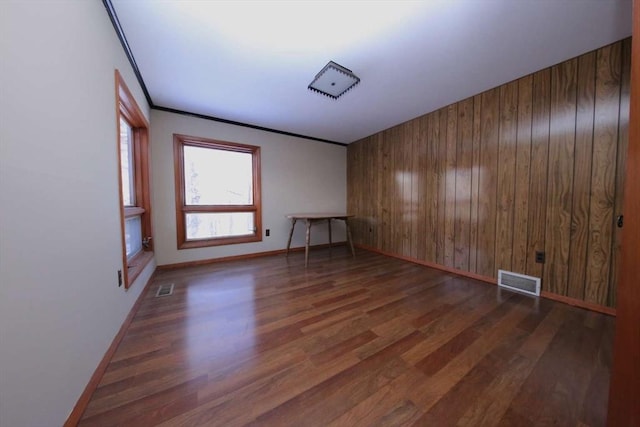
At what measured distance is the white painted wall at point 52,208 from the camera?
1.95ft

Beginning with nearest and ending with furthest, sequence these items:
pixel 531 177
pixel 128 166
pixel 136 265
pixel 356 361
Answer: pixel 356 361
pixel 136 265
pixel 531 177
pixel 128 166

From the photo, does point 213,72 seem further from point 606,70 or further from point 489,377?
point 606,70

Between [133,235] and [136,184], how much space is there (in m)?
0.55

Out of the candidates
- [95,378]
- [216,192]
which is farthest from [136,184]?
[95,378]

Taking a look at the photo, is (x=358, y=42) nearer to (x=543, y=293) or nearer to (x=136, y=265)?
(x=136, y=265)

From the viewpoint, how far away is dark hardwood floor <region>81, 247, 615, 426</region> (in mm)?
858

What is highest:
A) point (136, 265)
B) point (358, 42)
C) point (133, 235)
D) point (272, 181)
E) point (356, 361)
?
point (358, 42)

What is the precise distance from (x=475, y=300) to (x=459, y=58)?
6.61ft

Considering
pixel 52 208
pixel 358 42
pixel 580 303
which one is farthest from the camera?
pixel 580 303

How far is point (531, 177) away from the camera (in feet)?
6.32

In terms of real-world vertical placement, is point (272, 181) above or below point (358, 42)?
below

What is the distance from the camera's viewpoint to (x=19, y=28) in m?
0.65

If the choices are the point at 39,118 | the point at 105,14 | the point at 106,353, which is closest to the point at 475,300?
the point at 106,353

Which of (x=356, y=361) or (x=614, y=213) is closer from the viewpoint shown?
(x=356, y=361)
